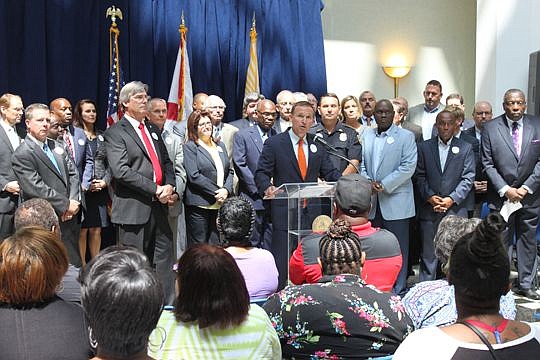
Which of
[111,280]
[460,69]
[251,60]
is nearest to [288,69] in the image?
[251,60]

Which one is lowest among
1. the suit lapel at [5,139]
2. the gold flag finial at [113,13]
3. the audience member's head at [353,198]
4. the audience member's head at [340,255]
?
the audience member's head at [340,255]

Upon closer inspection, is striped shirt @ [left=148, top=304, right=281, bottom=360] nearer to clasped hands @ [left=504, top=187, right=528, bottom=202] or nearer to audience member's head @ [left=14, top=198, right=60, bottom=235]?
audience member's head @ [left=14, top=198, right=60, bottom=235]

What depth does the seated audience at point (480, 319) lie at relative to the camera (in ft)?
5.67

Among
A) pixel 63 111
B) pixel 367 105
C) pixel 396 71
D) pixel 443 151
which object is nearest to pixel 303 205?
pixel 443 151

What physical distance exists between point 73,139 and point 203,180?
45.3 inches

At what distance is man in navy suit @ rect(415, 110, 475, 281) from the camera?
5785 millimetres

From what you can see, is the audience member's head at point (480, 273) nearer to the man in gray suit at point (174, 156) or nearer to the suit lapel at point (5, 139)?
the man in gray suit at point (174, 156)

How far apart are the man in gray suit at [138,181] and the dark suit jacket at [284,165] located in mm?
701

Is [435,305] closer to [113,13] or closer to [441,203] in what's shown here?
[441,203]

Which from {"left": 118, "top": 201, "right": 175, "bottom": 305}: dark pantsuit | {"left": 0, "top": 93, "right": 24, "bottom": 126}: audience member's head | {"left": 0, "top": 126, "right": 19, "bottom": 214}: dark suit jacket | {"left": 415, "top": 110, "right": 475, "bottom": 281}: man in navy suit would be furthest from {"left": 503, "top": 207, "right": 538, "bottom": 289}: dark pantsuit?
{"left": 0, "top": 93, "right": 24, "bottom": 126}: audience member's head

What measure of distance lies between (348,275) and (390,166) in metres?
3.27

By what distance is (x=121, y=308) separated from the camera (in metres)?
1.64

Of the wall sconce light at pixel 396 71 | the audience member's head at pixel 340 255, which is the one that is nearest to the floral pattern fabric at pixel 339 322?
the audience member's head at pixel 340 255

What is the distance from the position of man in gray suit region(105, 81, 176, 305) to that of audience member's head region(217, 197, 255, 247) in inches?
66.1
